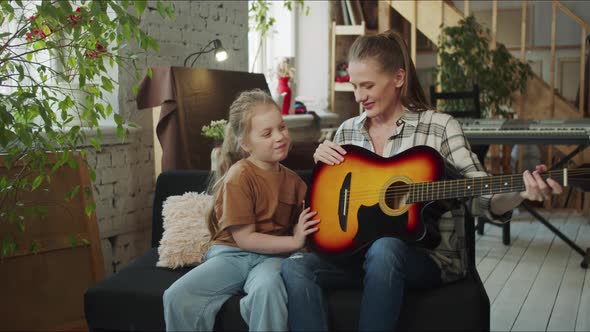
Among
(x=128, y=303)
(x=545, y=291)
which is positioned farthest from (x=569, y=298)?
(x=128, y=303)

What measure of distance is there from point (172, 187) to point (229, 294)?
2.25ft

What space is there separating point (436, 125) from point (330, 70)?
4.15 m

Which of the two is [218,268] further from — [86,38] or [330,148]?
[86,38]

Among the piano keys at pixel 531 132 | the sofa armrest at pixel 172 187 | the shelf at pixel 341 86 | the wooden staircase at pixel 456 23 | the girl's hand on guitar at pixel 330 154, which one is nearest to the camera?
the girl's hand on guitar at pixel 330 154

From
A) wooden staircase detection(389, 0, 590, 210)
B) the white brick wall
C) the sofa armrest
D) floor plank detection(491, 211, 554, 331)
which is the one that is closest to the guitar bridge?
the sofa armrest

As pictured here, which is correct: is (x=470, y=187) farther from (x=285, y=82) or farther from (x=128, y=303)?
(x=285, y=82)

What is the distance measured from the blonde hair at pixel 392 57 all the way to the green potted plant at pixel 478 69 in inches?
137

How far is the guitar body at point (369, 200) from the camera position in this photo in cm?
173

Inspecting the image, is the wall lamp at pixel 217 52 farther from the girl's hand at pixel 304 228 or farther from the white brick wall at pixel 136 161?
the girl's hand at pixel 304 228

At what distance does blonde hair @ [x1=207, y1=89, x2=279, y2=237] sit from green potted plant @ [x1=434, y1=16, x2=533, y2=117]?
11.7ft

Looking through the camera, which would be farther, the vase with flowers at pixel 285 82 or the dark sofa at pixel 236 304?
the vase with flowers at pixel 285 82

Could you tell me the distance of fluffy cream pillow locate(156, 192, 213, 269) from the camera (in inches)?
85.8

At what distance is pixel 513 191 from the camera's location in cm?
161

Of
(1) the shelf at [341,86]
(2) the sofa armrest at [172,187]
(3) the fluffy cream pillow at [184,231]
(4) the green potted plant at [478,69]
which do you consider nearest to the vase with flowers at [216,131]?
(2) the sofa armrest at [172,187]
